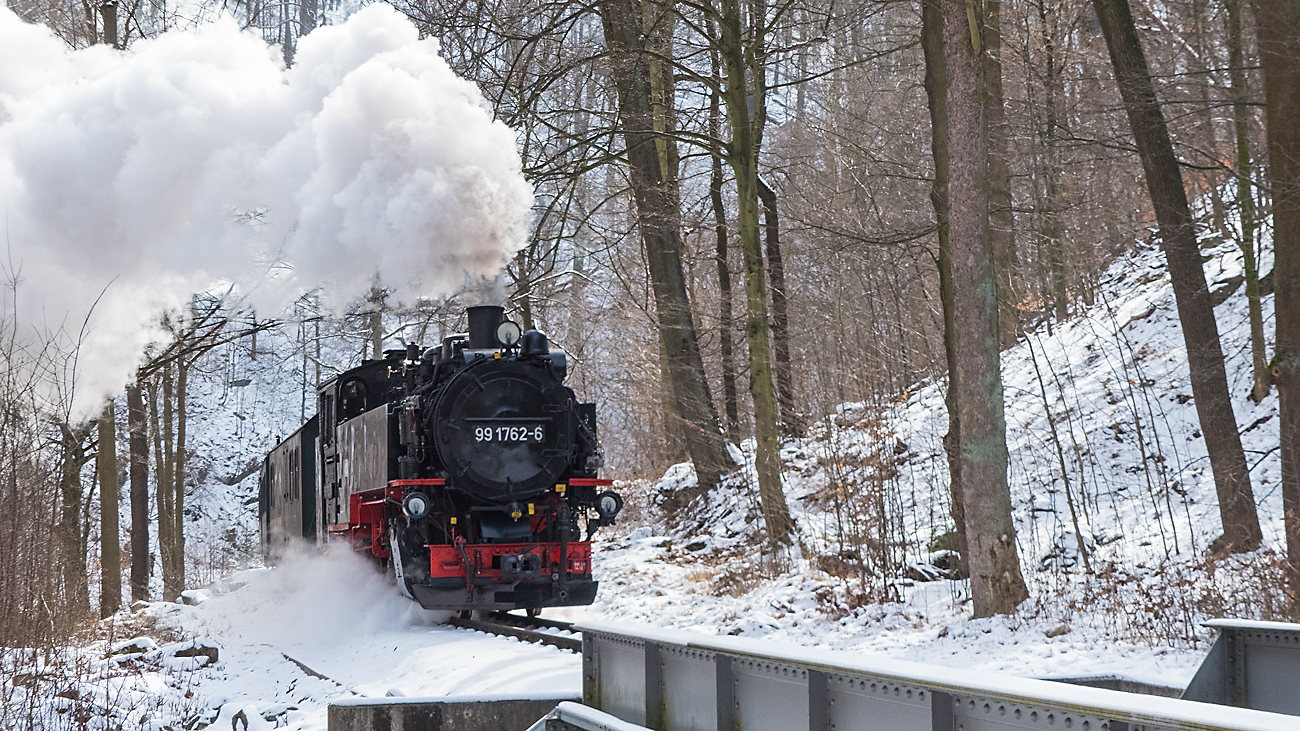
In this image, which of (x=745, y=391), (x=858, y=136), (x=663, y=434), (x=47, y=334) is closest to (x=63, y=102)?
(x=47, y=334)

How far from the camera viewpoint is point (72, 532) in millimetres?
15773

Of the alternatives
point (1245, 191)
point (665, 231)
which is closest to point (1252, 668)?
point (1245, 191)

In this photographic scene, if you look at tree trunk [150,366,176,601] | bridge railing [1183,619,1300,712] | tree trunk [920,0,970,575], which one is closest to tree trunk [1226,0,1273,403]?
tree trunk [920,0,970,575]

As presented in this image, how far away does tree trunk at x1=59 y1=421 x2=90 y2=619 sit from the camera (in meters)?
10.9

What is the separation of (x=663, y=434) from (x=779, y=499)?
8944 millimetres

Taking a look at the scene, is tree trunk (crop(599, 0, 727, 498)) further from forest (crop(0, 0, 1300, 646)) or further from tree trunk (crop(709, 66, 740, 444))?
tree trunk (crop(709, 66, 740, 444))

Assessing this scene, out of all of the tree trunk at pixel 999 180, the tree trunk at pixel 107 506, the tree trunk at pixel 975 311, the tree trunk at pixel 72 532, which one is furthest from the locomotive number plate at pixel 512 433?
the tree trunk at pixel 107 506

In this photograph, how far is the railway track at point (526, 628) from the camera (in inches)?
360

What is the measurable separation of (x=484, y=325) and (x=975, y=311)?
482cm

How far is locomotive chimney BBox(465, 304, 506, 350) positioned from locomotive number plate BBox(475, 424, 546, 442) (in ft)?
Result: 3.34

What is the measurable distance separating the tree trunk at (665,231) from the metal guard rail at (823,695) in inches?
437

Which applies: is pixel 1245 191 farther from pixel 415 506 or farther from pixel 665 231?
pixel 415 506

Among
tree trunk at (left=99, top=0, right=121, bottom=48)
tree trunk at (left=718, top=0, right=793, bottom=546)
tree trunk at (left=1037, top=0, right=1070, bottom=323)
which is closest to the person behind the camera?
tree trunk at (left=718, top=0, right=793, bottom=546)

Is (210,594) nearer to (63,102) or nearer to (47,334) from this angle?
(47,334)
